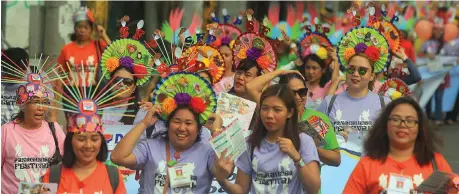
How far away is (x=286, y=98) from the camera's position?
796 cm

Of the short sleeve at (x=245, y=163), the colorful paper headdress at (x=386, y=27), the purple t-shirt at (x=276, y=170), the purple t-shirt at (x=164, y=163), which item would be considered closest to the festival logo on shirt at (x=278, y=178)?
the purple t-shirt at (x=276, y=170)

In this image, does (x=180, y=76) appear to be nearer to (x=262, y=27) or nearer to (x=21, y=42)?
(x=262, y=27)

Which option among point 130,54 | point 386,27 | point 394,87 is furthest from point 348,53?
point 130,54

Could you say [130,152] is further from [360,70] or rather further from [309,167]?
[360,70]


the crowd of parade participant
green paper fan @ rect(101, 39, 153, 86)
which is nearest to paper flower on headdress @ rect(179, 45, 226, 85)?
the crowd of parade participant

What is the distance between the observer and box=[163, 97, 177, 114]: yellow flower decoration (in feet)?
26.6

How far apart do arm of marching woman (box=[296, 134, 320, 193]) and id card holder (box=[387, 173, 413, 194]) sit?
531mm

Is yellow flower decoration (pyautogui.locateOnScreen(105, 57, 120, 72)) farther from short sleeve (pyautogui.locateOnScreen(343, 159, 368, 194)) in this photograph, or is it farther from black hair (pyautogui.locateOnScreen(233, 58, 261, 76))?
short sleeve (pyautogui.locateOnScreen(343, 159, 368, 194))

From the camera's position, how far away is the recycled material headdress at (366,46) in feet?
37.2

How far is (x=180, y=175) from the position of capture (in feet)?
25.8

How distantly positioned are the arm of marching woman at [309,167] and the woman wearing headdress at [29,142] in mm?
2195

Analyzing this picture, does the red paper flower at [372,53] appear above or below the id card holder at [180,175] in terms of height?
above

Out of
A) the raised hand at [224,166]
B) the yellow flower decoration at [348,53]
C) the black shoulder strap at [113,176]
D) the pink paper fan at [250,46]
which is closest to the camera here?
the raised hand at [224,166]

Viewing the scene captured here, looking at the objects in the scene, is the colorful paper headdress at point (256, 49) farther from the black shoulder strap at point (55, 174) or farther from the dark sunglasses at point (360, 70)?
the black shoulder strap at point (55, 174)
